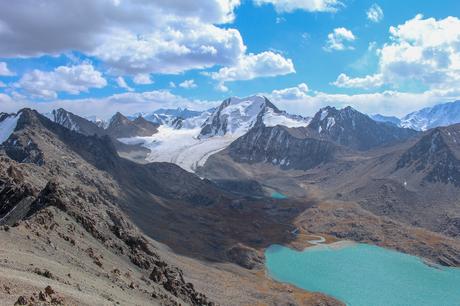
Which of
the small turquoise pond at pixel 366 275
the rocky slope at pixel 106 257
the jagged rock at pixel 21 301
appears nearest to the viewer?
the jagged rock at pixel 21 301

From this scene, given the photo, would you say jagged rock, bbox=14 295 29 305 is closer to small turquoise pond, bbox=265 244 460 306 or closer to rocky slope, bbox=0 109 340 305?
rocky slope, bbox=0 109 340 305

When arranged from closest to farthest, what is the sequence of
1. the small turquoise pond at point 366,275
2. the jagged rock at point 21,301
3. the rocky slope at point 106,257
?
the jagged rock at point 21,301 → the rocky slope at point 106,257 → the small turquoise pond at point 366,275

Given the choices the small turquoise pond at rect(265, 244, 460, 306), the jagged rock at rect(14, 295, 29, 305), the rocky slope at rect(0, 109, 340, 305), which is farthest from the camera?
the small turquoise pond at rect(265, 244, 460, 306)

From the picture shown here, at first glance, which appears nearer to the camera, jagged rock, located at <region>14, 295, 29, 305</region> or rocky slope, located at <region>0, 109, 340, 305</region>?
jagged rock, located at <region>14, 295, 29, 305</region>

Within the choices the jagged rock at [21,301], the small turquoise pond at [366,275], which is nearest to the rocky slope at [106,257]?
the jagged rock at [21,301]

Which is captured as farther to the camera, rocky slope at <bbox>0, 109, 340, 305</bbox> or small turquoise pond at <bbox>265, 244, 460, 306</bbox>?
small turquoise pond at <bbox>265, 244, 460, 306</bbox>

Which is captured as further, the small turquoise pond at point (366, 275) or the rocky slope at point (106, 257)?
the small turquoise pond at point (366, 275)

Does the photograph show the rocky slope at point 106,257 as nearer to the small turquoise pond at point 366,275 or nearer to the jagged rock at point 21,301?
the jagged rock at point 21,301

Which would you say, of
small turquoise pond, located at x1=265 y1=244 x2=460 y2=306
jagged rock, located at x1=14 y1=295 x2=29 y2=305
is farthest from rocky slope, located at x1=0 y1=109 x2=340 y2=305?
small turquoise pond, located at x1=265 y1=244 x2=460 y2=306

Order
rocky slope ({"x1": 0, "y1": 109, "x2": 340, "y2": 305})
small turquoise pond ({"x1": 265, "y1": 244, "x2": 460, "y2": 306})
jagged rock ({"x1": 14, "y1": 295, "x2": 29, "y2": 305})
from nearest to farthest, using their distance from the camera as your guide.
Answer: jagged rock ({"x1": 14, "y1": 295, "x2": 29, "y2": 305}), rocky slope ({"x1": 0, "y1": 109, "x2": 340, "y2": 305}), small turquoise pond ({"x1": 265, "y1": 244, "x2": 460, "y2": 306})
